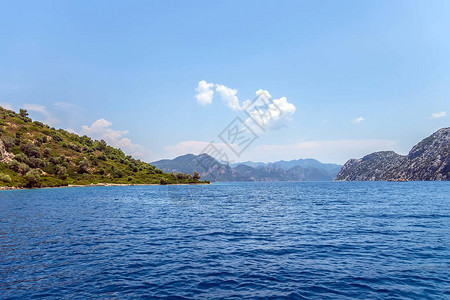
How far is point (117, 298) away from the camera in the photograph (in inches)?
591

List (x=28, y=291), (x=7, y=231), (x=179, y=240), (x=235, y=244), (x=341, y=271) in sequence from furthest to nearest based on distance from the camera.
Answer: (x=7, y=231) < (x=179, y=240) < (x=235, y=244) < (x=341, y=271) < (x=28, y=291)

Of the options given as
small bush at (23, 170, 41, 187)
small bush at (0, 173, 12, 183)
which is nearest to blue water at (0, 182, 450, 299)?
small bush at (0, 173, 12, 183)

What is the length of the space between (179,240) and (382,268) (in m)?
21.5

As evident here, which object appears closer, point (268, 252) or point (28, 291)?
point (28, 291)

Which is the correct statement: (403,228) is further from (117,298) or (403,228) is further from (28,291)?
(28,291)

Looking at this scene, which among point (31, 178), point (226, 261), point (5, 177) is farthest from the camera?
point (31, 178)

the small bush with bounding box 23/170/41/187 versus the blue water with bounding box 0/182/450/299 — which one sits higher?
the small bush with bounding box 23/170/41/187

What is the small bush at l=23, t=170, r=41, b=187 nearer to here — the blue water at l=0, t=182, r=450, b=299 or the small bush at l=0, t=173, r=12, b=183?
the small bush at l=0, t=173, r=12, b=183

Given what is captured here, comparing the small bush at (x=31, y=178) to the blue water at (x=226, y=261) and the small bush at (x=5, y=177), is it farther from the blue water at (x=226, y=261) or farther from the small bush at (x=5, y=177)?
the blue water at (x=226, y=261)

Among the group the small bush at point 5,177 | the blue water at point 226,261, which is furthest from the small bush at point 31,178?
the blue water at point 226,261

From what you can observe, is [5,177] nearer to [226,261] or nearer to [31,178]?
[31,178]

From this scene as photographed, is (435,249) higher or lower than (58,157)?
lower

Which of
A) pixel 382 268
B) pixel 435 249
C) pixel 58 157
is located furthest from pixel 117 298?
pixel 58 157

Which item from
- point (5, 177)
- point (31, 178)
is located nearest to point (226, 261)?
point (5, 177)
